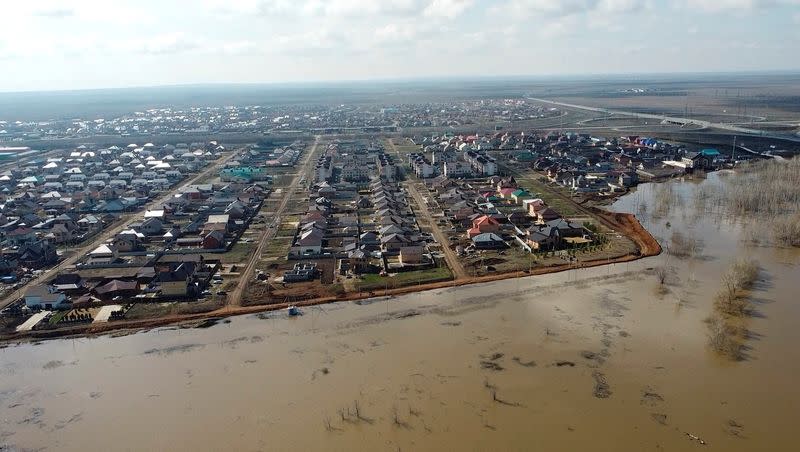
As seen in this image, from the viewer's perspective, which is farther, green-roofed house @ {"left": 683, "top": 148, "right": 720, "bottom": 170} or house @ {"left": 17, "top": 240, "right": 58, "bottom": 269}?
green-roofed house @ {"left": 683, "top": 148, "right": 720, "bottom": 170}

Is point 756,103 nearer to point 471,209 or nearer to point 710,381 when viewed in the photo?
point 471,209

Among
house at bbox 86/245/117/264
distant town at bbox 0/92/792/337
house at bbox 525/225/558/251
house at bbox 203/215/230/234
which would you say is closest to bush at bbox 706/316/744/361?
distant town at bbox 0/92/792/337

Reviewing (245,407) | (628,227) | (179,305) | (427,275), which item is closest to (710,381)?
(427,275)

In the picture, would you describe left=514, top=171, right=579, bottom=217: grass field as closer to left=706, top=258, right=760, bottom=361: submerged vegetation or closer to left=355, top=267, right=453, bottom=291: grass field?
left=706, top=258, right=760, bottom=361: submerged vegetation

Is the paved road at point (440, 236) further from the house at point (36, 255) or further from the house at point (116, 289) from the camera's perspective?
the house at point (36, 255)

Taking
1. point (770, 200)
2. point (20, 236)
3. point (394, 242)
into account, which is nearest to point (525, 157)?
point (770, 200)

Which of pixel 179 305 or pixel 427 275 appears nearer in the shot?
pixel 179 305
